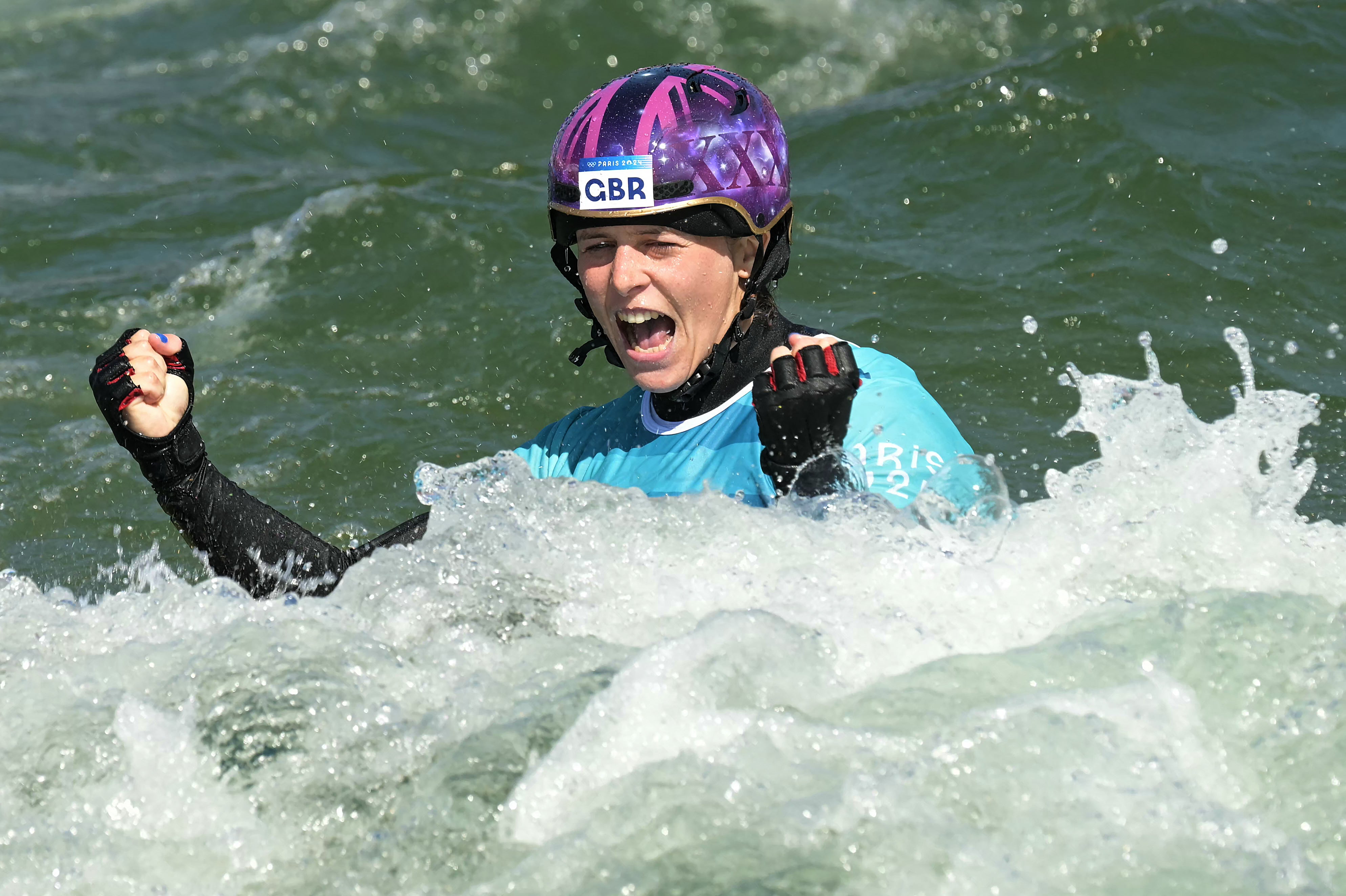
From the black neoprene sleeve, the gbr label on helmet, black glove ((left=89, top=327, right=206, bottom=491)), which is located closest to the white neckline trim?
the gbr label on helmet

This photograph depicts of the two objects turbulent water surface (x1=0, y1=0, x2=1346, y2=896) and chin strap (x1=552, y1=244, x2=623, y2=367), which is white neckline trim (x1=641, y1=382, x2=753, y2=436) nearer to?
chin strap (x1=552, y1=244, x2=623, y2=367)

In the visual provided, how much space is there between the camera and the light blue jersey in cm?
396

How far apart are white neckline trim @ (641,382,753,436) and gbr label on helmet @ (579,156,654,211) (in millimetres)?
627

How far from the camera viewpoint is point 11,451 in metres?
6.96

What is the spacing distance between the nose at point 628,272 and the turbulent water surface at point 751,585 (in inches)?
23.9

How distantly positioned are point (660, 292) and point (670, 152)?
1.28 ft

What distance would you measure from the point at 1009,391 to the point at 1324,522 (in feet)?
9.55

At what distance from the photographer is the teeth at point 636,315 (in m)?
4.24

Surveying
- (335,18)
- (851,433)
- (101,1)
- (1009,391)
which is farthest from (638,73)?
→ (101,1)

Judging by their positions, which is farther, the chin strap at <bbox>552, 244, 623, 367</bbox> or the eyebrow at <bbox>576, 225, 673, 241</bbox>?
the chin strap at <bbox>552, 244, 623, 367</bbox>

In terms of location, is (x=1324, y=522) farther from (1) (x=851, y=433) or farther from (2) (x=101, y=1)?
(2) (x=101, y=1)

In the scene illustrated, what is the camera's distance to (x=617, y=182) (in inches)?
165

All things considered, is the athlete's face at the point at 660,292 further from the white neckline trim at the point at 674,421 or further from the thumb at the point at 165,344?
the thumb at the point at 165,344

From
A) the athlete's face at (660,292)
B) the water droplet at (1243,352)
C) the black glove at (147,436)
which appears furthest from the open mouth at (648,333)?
the water droplet at (1243,352)
